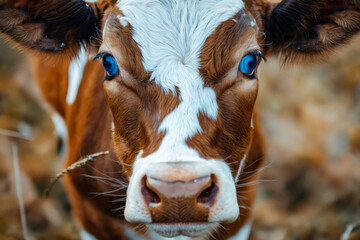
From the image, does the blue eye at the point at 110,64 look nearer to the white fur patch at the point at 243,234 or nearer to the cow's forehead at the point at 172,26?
the cow's forehead at the point at 172,26

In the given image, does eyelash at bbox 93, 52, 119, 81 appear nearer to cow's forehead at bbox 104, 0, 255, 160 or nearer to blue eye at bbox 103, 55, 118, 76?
blue eye at bbox 103, 55, 118, 76

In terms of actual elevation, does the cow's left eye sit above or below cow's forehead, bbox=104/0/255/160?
below

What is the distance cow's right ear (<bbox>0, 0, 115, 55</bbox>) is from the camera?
308 centimetres

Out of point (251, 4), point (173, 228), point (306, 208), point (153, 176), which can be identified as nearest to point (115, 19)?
point (251, 4)

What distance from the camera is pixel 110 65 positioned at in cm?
292

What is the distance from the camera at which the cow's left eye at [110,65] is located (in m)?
2.89

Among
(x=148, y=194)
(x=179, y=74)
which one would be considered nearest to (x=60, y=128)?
(x=179, y=74)

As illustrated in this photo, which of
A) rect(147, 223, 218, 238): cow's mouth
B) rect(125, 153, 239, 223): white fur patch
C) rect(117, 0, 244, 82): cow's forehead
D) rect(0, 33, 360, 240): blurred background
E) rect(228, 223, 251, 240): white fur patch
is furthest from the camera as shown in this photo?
rect(0, 33, 360, 240): blurred background

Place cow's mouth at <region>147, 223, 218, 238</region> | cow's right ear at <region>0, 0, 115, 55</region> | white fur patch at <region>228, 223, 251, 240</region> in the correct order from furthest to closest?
1. white fur patch at <region>228, 223, 251, 240</region>
2. cow's right ear at <region>0, 0, 115, 55</region>
3. cow's mouth at <region>147, 223, 218, 238</region>

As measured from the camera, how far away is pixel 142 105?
8.95ft

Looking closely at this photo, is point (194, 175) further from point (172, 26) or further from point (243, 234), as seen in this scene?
point (243, 234)

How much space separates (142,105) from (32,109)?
166 inches

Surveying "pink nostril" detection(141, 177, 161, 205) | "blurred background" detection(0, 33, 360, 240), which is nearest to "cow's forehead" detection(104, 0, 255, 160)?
"pink nostril" detection(141, 177, 161, 205)

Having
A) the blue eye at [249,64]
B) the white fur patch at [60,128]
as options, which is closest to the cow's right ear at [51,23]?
the blue eye at [249,64]
